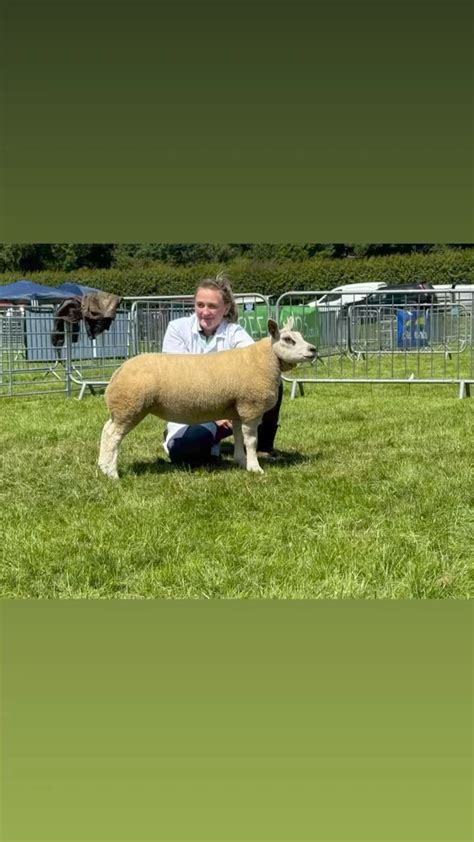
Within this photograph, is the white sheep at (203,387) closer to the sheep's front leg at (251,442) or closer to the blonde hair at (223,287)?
the sheep's front leg at (251,442)

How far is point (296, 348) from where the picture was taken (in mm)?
5977

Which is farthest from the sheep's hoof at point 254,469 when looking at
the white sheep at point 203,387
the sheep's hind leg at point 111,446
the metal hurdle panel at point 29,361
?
the metal hurdle panel at point 29,361

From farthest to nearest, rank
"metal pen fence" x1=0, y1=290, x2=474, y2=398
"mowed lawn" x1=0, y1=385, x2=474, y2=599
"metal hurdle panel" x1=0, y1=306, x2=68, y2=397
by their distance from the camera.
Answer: "metal pen fence" x1=0, y1=290, x2=474, y2=398, "metal hurdle panel" x1=0, y1=306, x2=68, y2=397, "mowed lawn" x1=0, y1=385, x2=474, y2=599

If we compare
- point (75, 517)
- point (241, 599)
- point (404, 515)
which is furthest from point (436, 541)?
point (75, 517)

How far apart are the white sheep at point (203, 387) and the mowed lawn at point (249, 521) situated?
39 cm

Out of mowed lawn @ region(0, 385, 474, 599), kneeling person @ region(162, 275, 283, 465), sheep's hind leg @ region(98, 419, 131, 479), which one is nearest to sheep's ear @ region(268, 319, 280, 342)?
kneeling person @ region(162, 275, 283, 465)

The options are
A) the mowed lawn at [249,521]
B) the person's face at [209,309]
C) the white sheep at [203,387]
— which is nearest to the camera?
the mowed lawn at [249,521]

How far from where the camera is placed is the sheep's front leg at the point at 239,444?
6.22 m

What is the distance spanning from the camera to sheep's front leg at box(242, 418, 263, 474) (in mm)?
6020

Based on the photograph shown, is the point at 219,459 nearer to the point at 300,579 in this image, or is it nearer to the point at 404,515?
the point at 404,515

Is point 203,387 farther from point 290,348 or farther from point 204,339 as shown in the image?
point 204,339

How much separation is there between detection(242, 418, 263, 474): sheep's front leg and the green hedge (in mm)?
28189

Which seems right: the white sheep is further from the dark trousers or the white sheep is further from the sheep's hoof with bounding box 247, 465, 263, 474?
the dark trousers

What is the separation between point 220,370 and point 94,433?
273cm
